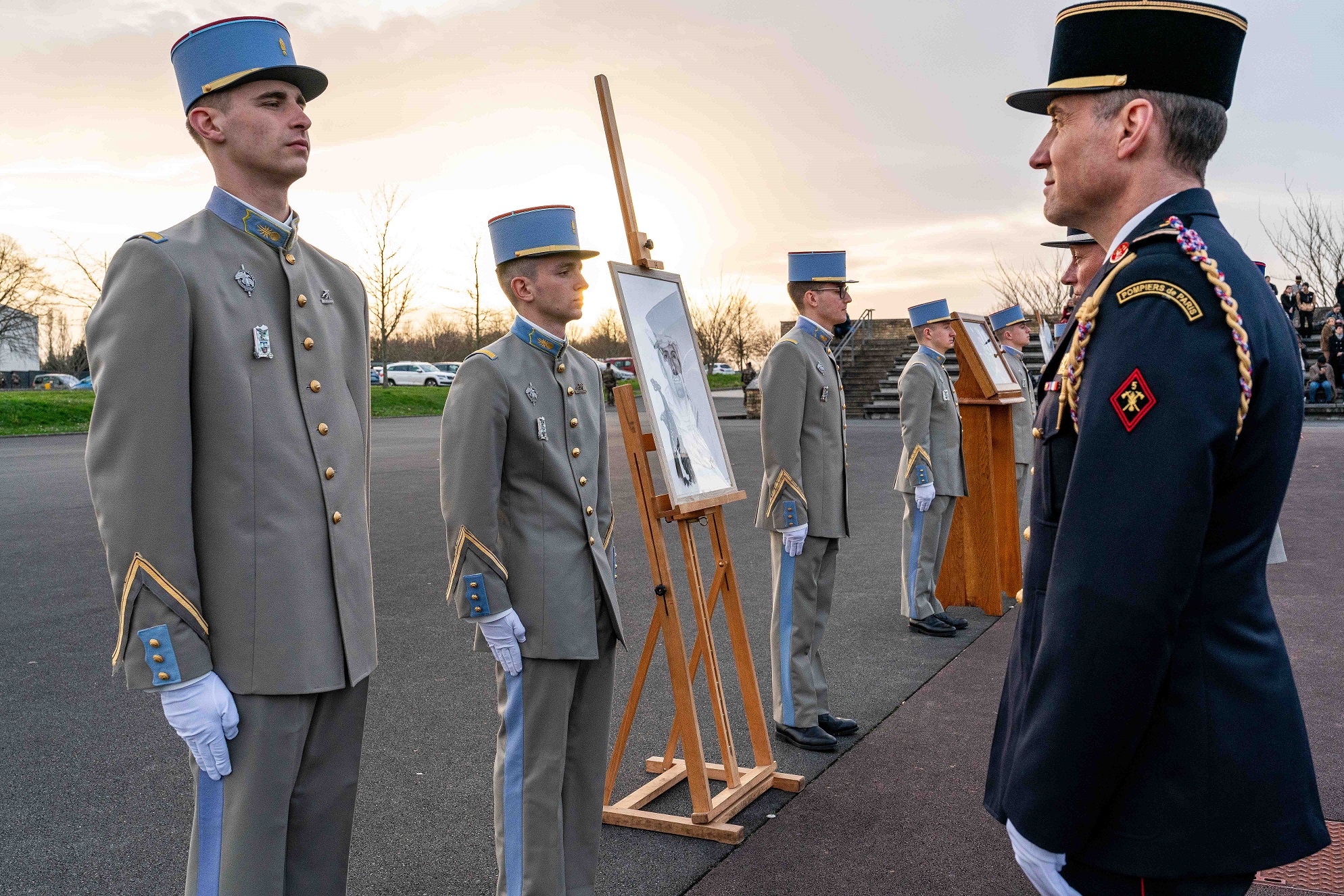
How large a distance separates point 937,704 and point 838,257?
7.75ft

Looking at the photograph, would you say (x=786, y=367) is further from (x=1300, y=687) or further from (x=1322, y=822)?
(x=1322, y=822)

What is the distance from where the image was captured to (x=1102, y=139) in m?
1.75

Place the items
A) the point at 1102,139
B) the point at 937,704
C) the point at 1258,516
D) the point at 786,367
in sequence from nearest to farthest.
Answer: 1. the point at 1258,516
2. the point at 1102,139
3. the point at 786,367
4. the point at 937,704

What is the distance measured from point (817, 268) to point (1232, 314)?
390cm

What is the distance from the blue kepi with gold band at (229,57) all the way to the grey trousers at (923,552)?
17.7 feet

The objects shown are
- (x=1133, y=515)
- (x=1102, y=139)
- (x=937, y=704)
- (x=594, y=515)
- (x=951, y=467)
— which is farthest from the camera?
(x=951, y=467)

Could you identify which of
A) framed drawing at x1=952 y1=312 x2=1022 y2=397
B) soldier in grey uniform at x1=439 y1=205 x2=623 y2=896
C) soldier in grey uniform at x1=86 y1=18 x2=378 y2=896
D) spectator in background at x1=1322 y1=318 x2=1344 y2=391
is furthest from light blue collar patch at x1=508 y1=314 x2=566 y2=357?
spectator in background at x1=1322 y1=318 x2=1344 y2=391

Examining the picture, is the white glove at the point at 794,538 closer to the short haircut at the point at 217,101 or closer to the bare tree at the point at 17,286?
the short haircut at the point at 217,101

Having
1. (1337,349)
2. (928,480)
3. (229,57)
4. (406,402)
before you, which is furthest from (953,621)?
(406,402)

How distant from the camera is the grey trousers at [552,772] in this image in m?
3.10

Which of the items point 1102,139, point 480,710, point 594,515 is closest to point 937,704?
point 480,710

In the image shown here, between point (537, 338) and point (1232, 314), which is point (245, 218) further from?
point (1232, 314)

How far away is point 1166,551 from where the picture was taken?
4.84ft

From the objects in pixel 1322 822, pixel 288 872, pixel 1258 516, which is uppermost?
pixel 1258 516
